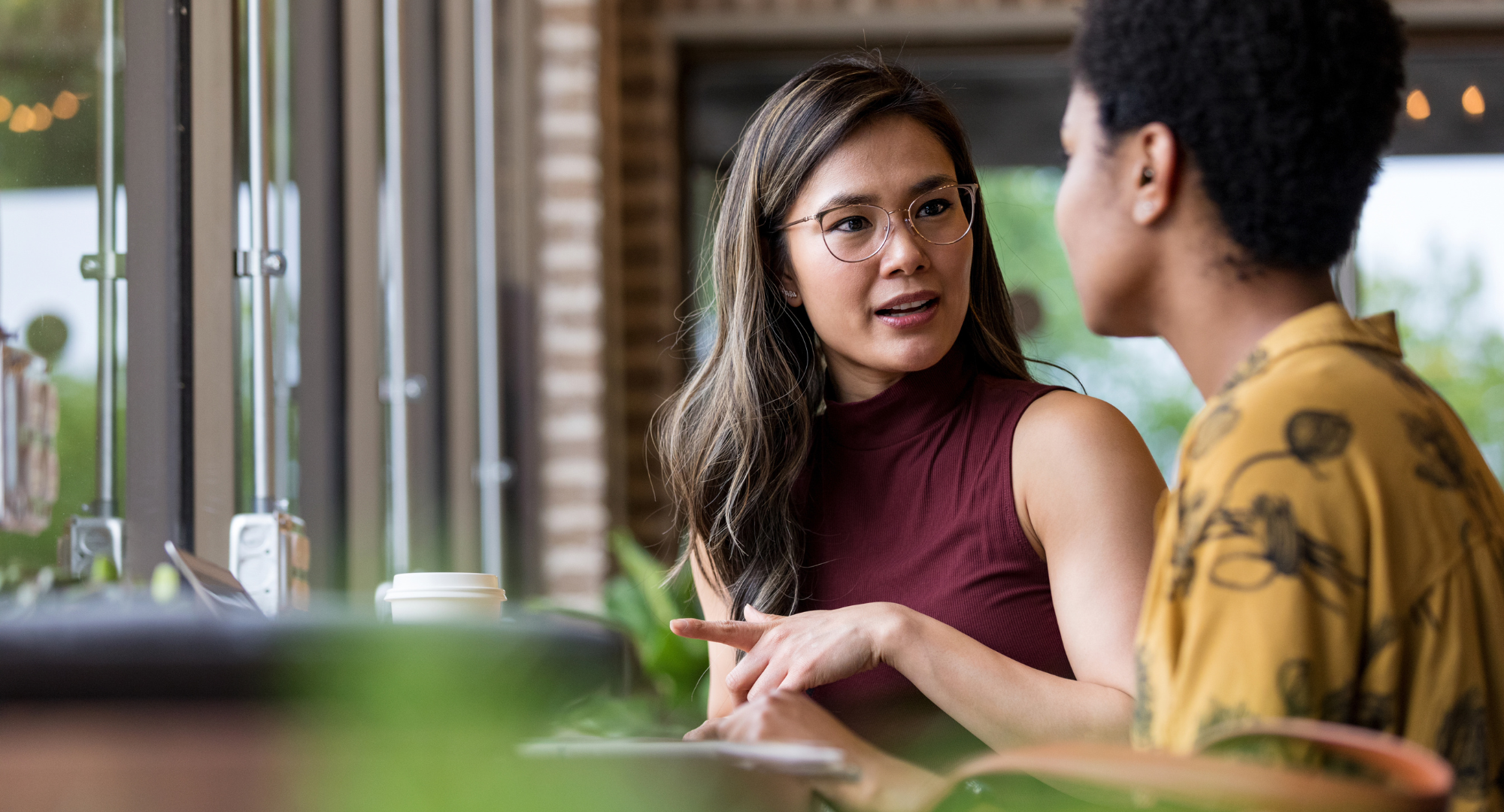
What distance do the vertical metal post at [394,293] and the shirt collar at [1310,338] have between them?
2643 millimetres

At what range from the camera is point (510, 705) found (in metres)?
0.52

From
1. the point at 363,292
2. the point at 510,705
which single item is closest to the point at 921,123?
the point at 510,705

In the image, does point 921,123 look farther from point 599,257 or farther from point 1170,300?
point 599,257

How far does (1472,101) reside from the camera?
16.9ft

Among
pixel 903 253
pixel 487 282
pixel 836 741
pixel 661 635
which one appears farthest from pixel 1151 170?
pixel 487 282

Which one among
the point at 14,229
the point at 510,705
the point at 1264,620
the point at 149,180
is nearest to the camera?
the point at 510,705

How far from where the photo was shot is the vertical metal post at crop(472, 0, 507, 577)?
13.2ft

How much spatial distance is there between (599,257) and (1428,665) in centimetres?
377

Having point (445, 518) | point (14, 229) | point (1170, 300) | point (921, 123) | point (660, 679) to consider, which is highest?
point (921, 123)

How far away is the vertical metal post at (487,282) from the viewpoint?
402 cm

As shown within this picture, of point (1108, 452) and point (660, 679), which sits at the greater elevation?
point (1108, 452)

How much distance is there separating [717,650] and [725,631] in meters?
0.41

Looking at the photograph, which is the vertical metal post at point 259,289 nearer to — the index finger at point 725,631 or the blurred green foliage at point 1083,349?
the index finger at point 725,631

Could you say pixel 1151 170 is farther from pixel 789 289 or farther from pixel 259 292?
pixel 259 292
